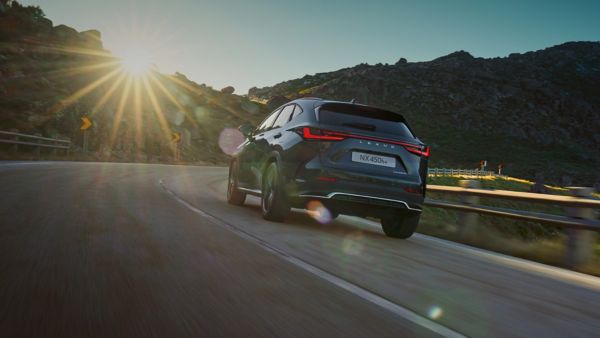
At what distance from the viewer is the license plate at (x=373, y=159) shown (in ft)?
22.4

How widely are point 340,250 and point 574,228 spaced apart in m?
3.13

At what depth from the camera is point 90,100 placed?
37.0 metres

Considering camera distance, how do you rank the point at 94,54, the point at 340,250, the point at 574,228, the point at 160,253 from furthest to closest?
1. the point at 94,54
2. the point at 574,228
3. the point at 340,250
4. the point at 160,253

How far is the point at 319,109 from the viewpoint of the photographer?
7176mm

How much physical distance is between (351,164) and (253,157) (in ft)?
9.03

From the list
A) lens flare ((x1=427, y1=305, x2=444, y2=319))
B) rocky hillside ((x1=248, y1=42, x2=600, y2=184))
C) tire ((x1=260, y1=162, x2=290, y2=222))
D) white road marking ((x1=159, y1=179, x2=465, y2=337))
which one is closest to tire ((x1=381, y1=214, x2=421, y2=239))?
tire ((x1=260, y1=162, x2=290, y2=222))

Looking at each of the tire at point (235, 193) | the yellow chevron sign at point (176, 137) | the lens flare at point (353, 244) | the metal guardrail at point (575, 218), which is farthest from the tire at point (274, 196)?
the yellow chevron sign at point (176, 137)

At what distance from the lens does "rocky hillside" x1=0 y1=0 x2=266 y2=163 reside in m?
30.4

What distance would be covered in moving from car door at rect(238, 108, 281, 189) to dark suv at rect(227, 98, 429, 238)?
117cm

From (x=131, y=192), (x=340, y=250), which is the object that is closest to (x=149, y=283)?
(x=340, y=250)

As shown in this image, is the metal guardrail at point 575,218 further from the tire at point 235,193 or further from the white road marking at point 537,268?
the tire at point 235,193

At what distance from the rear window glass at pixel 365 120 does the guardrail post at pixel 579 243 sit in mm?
2293

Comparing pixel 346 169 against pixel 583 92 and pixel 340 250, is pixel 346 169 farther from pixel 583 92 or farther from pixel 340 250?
pixel 583 92

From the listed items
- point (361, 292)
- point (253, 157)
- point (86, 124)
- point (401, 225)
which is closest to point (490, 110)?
point (86, 124)
